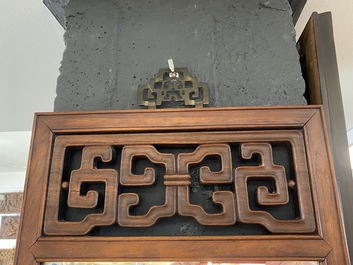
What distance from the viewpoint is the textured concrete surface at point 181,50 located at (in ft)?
2.98

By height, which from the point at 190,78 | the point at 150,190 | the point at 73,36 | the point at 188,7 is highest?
the point at 188,7

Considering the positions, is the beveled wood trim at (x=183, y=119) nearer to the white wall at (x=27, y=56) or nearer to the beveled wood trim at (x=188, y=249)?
the beveled wood trim at (x=188, y=249)

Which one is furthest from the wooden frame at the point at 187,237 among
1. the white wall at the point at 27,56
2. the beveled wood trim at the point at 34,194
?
the white wall at the point at 27,56

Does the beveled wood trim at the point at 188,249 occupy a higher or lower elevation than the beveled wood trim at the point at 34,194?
lower

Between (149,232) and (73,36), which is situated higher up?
(73,36)

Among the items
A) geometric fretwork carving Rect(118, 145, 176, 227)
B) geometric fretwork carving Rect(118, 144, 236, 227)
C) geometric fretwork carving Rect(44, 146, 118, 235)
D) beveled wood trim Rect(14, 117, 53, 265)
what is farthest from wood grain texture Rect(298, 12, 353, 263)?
beveled wood trim Rect(14, 117, 53, 265)

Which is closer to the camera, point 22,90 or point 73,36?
point 73,36

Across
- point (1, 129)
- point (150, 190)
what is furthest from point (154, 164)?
point (1, 129)

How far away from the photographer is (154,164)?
2.66ft

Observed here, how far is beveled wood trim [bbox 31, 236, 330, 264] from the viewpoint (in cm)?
69

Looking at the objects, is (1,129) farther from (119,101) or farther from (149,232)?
(149,232)

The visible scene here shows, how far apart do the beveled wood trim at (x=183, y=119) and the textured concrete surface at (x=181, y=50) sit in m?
0.10

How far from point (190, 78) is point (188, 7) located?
0.92ft

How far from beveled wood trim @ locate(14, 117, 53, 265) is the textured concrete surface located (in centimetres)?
14
